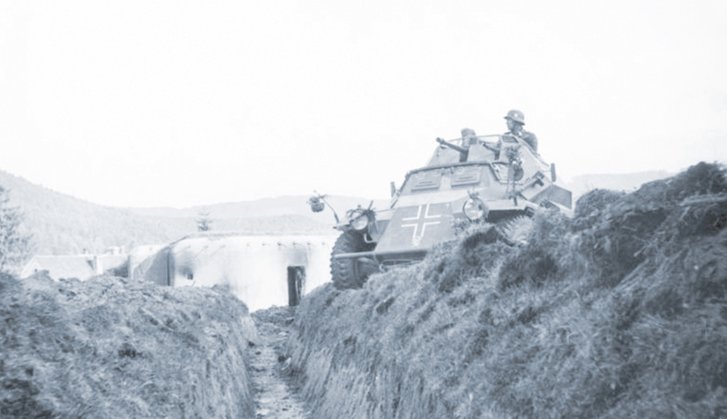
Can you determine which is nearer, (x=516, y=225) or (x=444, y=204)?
(x=516, y=225)

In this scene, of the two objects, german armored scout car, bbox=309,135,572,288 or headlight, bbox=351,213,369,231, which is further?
headlight, bbox=351,213,369,231

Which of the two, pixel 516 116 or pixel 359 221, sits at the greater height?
pixel 516 116

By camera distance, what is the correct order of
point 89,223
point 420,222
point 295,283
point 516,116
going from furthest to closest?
point 89,223
point 295,283
point 516,116
point 420,222

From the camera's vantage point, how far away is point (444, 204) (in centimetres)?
1146

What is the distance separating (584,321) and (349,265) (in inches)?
348

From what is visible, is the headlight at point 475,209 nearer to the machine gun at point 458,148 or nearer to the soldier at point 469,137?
the machine gun at point 458,148

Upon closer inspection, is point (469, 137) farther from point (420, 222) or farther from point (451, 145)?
point (420, 222)

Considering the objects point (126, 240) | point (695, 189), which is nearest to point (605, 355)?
point (695, 189)

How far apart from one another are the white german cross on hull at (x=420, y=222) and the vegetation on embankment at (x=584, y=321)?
Answer: 183 inches

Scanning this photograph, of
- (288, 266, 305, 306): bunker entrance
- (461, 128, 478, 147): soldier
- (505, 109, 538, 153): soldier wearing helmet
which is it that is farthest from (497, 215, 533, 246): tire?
(288, 266, 305, 306): bunker entrance

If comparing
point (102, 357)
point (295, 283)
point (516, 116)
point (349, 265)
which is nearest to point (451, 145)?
point (516, 116)

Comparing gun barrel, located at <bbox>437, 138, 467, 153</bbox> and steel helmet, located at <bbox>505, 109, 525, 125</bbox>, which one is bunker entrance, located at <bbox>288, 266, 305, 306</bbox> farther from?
gun barrel, located at <bbox>437, 138, 467, 153</bbox>

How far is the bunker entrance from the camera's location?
33875mm

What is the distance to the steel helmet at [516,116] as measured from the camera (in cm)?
1409
